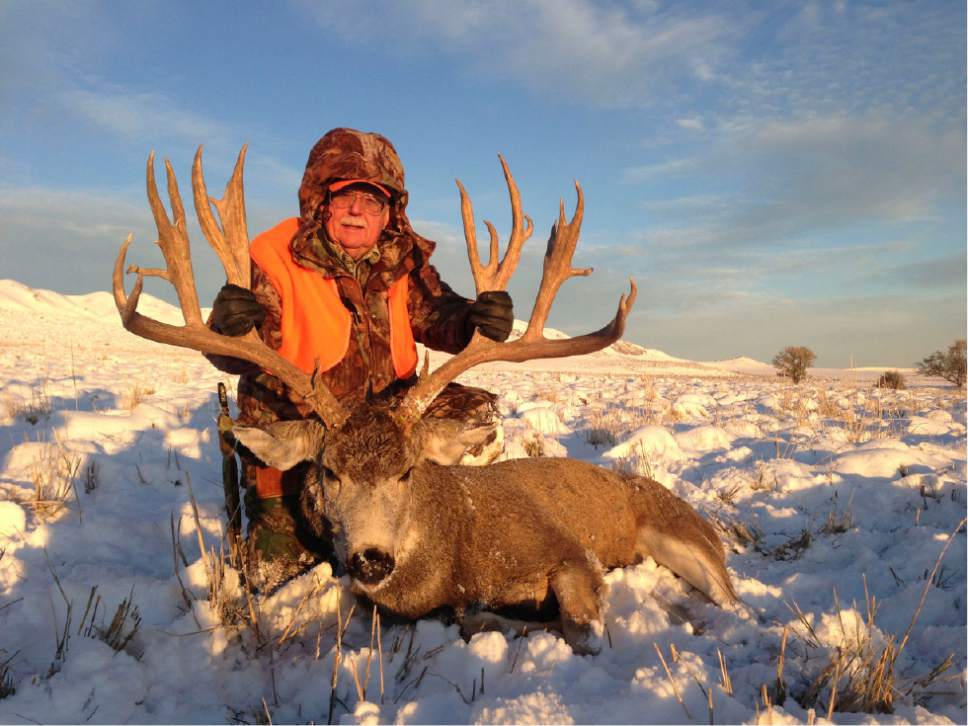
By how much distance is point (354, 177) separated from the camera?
17.1ft

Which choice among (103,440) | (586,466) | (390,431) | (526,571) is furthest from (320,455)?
(103,440)

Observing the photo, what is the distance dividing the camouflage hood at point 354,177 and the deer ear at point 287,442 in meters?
1.63

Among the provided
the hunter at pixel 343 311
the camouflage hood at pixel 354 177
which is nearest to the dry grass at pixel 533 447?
the hunter at pixel 343 311

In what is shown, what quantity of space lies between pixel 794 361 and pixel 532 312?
95.0 feet

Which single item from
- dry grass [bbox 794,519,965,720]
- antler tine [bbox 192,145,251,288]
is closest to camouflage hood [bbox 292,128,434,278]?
antler tine [bbox 192,145,251,288]

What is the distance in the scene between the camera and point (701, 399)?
40.3ft

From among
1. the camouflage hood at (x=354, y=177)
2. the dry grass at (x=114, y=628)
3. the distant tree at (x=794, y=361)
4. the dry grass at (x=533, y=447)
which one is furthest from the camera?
the distant tree at (x=794, y=361)

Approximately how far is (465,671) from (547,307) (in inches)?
101

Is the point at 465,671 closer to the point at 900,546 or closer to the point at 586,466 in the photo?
the point at 586,466

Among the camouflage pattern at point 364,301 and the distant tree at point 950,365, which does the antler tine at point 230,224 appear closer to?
the camouflage pattern at point 364,301

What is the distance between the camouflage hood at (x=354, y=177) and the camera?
17.0 ft

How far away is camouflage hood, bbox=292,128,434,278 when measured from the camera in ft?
17.0

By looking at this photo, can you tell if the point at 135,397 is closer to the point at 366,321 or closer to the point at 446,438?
the point at 366,321

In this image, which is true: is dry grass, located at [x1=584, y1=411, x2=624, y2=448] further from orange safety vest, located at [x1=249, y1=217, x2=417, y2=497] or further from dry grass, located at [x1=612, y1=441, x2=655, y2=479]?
orange safety vest, located at [x1=249, y1=217, x2=417, y2=497]
